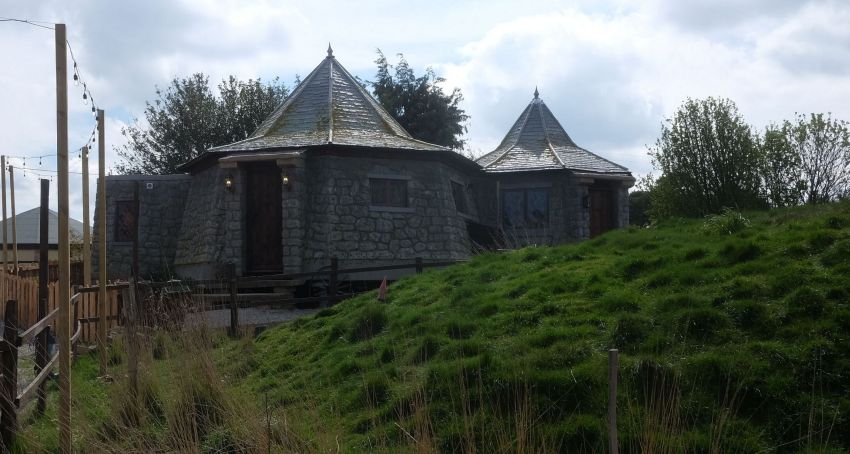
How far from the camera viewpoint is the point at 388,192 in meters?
20.3

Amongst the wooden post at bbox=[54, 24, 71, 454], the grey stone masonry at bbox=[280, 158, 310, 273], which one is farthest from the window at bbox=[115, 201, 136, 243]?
the wooden post at bbox=[54, 24, 71, 454]

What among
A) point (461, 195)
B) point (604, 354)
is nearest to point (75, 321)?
point (604, 354)

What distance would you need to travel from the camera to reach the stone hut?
1947cm

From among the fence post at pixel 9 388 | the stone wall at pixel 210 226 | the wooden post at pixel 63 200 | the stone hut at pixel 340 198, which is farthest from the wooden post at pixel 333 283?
the wooden post at pixel 63 200

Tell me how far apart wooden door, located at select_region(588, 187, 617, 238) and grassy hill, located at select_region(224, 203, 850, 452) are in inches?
520

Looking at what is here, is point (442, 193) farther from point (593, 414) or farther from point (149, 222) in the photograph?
point (593, 414)

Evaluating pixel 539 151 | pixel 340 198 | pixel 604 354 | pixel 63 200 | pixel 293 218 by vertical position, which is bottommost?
pixel 604 354

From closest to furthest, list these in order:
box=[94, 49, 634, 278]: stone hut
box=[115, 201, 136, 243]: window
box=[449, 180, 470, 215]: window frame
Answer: box=[94, 49, 634, 278]: stone hut < box=[449, 180, 470, 215]: window frame < box=[115, 201, 136, 243]: window

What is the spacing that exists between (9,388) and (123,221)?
17164mm

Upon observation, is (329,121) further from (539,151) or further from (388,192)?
(539,151)

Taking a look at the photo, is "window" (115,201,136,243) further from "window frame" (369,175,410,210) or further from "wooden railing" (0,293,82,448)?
"wooden railing" (0,293,82,448)

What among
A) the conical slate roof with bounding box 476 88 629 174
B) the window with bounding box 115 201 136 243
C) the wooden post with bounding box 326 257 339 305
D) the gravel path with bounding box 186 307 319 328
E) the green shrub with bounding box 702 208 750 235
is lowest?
the gravel path with bounding box 186 307 319 328

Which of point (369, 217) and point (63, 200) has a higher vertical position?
point (369, 217)

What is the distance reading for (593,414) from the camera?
20.0 ft
